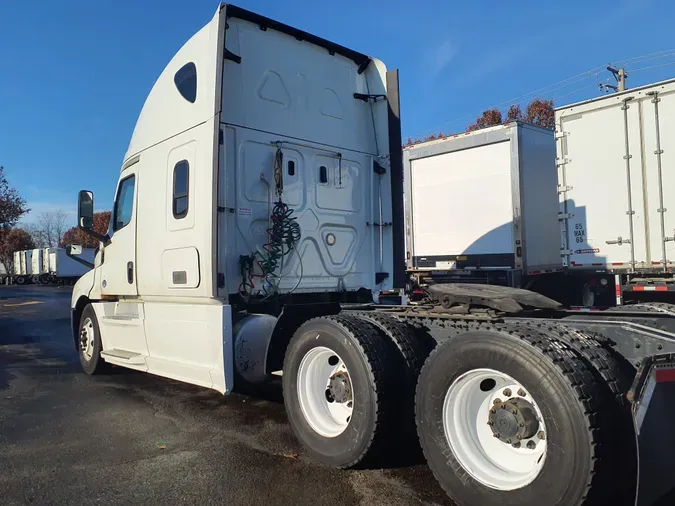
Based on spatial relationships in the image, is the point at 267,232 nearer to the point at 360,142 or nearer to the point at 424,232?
the point at 360,142

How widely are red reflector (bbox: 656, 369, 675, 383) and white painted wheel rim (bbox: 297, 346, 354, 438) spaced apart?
2.12 metres

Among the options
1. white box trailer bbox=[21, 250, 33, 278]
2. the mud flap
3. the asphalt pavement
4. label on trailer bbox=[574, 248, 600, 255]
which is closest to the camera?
the mud flap

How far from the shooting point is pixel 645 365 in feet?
8.84

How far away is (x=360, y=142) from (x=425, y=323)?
3.08 meters

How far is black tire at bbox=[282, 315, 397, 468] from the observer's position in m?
3.70

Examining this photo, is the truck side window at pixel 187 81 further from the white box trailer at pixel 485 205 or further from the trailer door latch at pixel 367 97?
the white box trailer at pixel 485 205

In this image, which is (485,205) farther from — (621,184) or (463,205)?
(621,184)

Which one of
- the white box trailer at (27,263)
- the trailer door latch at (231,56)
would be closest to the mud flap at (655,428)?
the trailer door latch at (231,56)

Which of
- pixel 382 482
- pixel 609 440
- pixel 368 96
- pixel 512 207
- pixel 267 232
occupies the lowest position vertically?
pixel 382 482

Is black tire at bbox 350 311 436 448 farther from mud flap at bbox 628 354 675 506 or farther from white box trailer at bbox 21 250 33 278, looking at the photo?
white box trailer at bbox 21 250 33 278

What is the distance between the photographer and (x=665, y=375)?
266 cm

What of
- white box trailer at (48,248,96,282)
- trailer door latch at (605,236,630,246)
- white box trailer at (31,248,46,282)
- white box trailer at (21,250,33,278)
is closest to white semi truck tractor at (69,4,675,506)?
trailer door latch at (605,236,630,246)

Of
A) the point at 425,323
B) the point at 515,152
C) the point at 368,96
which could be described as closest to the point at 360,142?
the point at 368,96

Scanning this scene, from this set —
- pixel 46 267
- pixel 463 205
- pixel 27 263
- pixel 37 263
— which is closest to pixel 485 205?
pixel 463 205
